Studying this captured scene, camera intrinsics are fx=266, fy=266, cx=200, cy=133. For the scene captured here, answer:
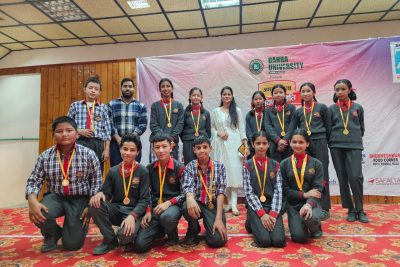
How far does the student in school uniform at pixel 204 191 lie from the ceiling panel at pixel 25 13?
422 cm

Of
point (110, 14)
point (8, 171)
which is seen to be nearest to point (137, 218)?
point (110, 14)

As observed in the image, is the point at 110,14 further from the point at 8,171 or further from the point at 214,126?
the point at 8,171

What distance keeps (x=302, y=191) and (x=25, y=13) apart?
5.24 m

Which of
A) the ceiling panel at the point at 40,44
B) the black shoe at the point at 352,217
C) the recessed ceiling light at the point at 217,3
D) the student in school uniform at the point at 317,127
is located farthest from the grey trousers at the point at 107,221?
the ceiling panel at the point at 40,44

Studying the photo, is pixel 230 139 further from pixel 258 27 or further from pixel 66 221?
pixel 258 27

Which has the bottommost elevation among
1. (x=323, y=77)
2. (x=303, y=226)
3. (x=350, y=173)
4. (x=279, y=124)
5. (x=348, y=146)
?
(x=303, y=226)

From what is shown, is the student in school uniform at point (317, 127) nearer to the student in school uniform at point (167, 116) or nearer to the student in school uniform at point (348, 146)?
the student in school uniform at point (348, 146)

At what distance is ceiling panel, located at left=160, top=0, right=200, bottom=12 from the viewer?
4.37 m

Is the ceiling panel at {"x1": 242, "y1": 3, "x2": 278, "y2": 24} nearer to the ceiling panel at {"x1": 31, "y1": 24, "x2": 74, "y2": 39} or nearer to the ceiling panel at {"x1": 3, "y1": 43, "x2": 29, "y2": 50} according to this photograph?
the ceiling panel at {"x1": 31, "y1": 24, "x2": 74, "y2": 39}

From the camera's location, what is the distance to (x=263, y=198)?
2.28 m

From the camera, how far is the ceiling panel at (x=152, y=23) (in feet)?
15.8

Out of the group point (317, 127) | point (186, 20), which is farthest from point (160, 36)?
point (317, 127)

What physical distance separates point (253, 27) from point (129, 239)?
182 inches

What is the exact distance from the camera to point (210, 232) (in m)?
2.07
